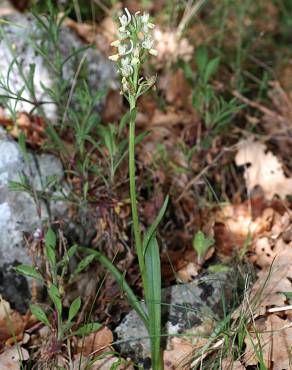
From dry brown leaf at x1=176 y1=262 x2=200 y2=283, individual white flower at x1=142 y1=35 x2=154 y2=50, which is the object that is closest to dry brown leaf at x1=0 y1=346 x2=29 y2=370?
dry brown leaf at x1=176 y1=262 x2=200 y2=283

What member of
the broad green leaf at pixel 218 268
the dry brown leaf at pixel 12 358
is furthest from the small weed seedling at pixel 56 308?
the broad green leaf at pixel 218 268

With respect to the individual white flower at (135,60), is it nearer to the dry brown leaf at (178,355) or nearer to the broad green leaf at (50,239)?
the broad green leaf at (50,239)

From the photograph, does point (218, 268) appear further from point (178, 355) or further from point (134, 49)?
point (134, 49)

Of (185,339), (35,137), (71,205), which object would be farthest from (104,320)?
(35,137)

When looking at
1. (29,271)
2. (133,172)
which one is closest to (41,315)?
(29,271)

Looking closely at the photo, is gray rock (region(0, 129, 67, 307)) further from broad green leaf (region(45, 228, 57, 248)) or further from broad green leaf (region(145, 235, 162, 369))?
broad green leaf (region(145, 235, 162, 369))
